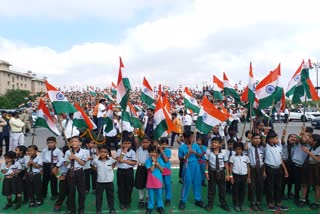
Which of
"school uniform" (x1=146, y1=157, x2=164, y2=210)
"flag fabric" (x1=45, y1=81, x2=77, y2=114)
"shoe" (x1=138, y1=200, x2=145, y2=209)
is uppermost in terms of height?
"flag fabric" (x1=45, y1=81, x2=77, y2=114)

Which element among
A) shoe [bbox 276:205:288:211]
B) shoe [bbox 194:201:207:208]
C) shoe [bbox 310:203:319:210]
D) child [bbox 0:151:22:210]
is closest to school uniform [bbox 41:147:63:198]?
child [bbox 0:151:22:210]

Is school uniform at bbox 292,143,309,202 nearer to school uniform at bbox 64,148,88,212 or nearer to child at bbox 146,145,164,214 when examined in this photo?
child at bbox 146,145,164,214

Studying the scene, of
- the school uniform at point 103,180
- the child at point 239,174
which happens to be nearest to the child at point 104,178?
the school uniform at point 103,180

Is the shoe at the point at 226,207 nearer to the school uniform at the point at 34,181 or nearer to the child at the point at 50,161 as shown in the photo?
the child at the point at 50,161

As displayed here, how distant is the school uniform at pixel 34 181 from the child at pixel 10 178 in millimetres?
191

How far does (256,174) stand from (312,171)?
1.04 m

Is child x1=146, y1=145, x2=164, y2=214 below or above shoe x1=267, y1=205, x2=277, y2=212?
above

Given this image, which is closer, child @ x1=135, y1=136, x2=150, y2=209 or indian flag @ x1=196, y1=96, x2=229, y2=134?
indian flag @ x1=196, y1=96, x2=229, y2=134

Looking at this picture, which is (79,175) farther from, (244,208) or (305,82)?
(305,82)

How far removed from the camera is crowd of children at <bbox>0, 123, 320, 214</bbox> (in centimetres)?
489

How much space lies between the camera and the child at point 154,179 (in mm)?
4836

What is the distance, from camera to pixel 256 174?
16.8 feet

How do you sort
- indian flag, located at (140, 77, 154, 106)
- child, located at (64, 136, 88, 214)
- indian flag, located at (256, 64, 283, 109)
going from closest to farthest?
1. child, located at (64, 136, 88, 214)
2. indian flag, located at (256, 64, 283, 109)
3. indian flag, located at (140, 77, 154, 106)

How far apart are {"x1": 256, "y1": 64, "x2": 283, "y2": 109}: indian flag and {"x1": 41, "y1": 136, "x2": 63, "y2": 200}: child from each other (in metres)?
4.32
